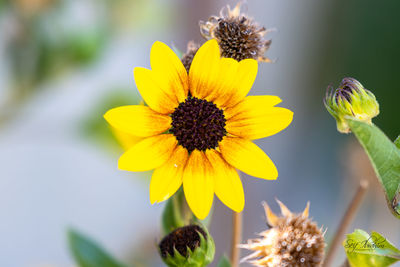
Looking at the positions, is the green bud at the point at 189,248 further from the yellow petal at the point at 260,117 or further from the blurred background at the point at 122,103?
the blurred background at the point at 122,103

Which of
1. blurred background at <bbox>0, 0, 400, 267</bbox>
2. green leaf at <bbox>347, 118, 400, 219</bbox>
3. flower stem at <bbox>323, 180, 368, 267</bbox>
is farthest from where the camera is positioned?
blurred background at <bbox>0, 0, 400, 267</bbox>

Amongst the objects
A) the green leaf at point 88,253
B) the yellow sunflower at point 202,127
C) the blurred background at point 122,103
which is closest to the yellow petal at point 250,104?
the yellow sunflower at point 202,127

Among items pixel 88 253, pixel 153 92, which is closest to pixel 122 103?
pixel 88 253

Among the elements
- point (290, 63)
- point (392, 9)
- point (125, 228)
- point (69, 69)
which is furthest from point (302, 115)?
point (69, 69)

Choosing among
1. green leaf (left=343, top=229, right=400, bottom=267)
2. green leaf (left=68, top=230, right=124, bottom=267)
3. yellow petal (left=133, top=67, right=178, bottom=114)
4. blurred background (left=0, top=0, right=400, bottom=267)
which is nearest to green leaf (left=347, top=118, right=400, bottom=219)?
green leaf (left=343, top=229, right=400, bottom=267)

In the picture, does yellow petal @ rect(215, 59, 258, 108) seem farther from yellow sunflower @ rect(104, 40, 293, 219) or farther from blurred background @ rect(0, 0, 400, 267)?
blurred background @ rect(0, 0, 400, 267)

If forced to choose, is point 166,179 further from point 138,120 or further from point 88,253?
point 88,253

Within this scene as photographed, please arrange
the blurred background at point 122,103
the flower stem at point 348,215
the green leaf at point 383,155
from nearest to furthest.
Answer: the green leaf at point 383,155 < the flower stem at point 348,215 < the blurred background at point 122,103
